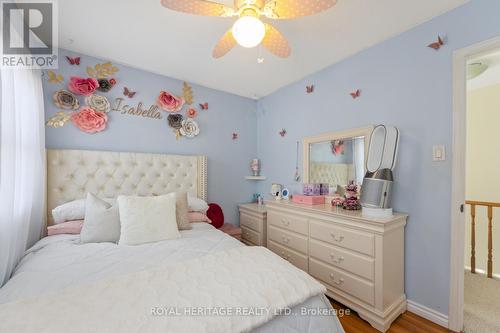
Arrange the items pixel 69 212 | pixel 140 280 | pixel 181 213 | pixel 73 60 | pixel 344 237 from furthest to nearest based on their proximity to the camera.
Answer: pixel 73 60
pixel 181 213
pixel 69 212
pixel 344 237
pixel 140 280

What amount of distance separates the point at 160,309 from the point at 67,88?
2.38 metres

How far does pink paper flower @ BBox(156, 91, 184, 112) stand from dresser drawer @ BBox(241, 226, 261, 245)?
189 cm

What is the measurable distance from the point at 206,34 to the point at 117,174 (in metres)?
1.68

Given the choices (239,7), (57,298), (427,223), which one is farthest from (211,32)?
(427,223)

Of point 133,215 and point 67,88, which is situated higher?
point 67,88

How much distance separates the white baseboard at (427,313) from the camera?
1.59m

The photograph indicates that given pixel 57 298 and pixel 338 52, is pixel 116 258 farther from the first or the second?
pixel 338 52

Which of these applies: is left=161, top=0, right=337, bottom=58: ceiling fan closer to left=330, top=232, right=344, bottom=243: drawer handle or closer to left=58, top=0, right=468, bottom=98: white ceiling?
left=58, top=0, right=468, bottom=98: white ceiling

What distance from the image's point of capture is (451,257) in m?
1.55

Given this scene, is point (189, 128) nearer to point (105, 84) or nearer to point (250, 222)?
point (105, 84)

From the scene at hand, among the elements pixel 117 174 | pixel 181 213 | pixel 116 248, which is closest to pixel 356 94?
pixel 181 213

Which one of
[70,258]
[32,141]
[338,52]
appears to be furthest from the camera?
[338,52]

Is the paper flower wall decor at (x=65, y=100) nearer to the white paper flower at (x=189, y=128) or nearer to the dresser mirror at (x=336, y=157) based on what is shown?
the white paper flower at (x=189, y=128)

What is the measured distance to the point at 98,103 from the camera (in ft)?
7.29
